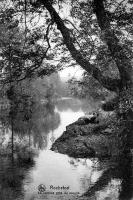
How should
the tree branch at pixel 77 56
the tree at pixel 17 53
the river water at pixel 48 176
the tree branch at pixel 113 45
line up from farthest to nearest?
the tree at pixel 17 53
the tree branch at pixel 77 56
the tree branch at pixel 113 45
the river water at pixel 48 176

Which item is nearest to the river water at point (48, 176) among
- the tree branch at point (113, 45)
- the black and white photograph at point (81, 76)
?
the black and white photograph at point (81, 76)

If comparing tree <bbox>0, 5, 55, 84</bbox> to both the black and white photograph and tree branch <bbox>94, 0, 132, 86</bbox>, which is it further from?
tree branch <bbox>94, 0, 132, 86</bbox>

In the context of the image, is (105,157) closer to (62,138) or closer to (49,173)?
(49,173)

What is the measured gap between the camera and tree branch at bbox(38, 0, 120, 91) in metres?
14.7

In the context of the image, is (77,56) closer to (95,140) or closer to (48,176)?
(48,176)

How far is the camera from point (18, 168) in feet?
54.6

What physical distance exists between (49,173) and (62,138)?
8.45m

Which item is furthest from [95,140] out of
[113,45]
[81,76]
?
[113,45]

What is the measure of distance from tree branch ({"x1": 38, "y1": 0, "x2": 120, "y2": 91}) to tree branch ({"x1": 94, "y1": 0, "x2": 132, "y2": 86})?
0.56 meters

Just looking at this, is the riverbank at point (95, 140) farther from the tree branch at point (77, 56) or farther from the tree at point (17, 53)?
the tree at point (17, 53)

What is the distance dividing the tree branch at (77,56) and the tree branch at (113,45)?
0.56 m

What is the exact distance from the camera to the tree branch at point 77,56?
14688 millimetres

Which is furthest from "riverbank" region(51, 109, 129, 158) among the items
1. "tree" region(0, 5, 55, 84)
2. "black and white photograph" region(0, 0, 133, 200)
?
"tree" region(0, 5, 55, 84)

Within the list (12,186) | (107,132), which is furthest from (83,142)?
(12,186)
